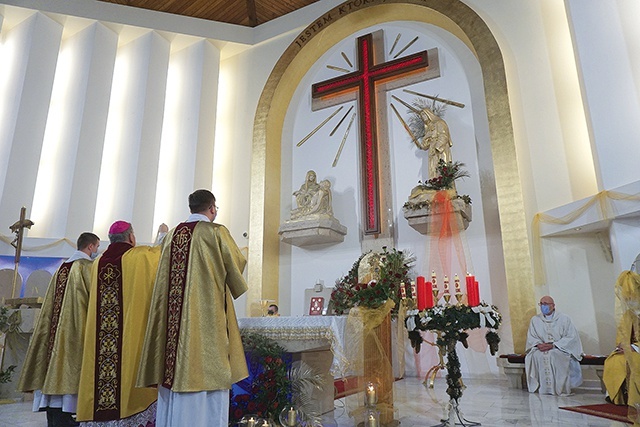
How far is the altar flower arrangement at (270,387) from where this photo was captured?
11.5 feet

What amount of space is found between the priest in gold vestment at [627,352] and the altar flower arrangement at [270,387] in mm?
2784

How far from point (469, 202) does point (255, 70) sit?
21.4ft

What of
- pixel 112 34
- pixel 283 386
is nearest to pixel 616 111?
pixel 283 386

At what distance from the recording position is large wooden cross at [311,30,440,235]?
9031 mm

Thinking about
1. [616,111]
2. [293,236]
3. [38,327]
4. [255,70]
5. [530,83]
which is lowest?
[38,327]

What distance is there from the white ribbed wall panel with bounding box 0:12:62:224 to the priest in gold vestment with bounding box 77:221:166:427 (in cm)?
674

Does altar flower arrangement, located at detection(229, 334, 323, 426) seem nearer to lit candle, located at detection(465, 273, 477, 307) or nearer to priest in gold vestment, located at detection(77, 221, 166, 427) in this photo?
priest in gold vestment, located at detection(77, 221, 166, 427)

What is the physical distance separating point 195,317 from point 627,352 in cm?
391

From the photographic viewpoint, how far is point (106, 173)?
10.2m

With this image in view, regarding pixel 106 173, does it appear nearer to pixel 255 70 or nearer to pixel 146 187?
pixel 146 187

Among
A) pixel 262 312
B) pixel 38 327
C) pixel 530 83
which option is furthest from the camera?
pixel 530 83

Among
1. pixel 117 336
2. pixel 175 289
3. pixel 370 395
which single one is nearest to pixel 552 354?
pixel 370 395

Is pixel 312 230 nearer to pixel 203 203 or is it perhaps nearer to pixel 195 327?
pixel 203 203

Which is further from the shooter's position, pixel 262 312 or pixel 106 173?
pixel 106 173
